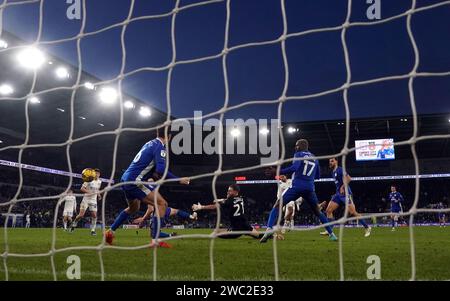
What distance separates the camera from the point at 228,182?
42.3m

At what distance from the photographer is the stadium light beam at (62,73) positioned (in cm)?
2383

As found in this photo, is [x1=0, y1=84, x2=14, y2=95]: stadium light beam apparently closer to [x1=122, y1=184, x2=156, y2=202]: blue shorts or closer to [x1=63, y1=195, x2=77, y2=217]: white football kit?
[x1=63, y1=195, x2=77, y2=217]: white football kit

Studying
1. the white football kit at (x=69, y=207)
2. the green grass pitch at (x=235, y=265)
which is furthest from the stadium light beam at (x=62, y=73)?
the green grass pitch at (x=235, y=265)

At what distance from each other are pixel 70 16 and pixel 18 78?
22.6m

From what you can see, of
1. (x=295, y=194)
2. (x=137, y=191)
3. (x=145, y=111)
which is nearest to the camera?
(x=137, y=191)

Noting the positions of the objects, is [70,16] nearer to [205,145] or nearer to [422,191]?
[205,145]

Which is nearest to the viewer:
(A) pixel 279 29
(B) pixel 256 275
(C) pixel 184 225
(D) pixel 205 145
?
(B) pixel 256 275

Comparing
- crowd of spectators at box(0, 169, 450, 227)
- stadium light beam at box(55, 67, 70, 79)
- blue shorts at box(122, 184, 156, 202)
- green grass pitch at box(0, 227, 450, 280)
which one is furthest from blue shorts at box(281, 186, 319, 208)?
crowd of spectators at box(0, 169, 450, 227)

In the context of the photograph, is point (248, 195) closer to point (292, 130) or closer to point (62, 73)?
point (292, 130)

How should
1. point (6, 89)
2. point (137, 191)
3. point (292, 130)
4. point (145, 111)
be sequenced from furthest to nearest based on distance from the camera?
1. point (292, 130)
2. point (145, 111)
3. point (6, 89)
4. point (137, 191)

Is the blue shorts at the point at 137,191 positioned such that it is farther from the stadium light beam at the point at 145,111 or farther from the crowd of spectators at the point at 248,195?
the crowd of spectators at the point at 248,195

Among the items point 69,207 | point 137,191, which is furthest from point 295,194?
point 69,207

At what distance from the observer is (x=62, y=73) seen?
2416 centimetres
